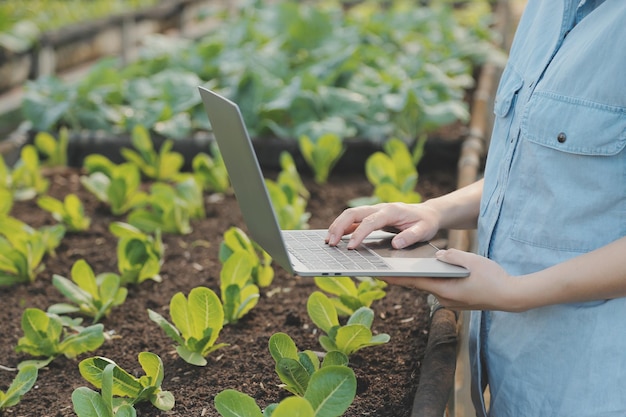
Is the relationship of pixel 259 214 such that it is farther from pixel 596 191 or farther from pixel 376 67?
pixel 376 67

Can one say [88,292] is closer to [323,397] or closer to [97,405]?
[97,405]

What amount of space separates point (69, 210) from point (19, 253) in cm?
49

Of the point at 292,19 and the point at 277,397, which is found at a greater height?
the point at 277,397

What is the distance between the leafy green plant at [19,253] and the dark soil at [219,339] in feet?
0.10

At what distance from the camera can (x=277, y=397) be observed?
6.18 feet

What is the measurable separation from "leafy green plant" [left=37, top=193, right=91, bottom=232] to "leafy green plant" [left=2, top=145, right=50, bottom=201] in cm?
39

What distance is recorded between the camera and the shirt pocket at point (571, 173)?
1.45 metres

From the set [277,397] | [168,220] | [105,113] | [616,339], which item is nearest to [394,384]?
[277,397]

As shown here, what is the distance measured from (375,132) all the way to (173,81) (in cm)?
108

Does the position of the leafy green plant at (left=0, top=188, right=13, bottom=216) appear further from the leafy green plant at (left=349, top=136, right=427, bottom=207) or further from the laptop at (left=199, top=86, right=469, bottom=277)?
the laptop at (left=199, top=86, right=469, bottom=277)

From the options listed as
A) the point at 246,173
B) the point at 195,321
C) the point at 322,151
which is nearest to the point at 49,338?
the point at 195,321

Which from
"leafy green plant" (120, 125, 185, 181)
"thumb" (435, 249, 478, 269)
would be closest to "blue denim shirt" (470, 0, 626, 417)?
"thumb" (435, 249, 478, 269)

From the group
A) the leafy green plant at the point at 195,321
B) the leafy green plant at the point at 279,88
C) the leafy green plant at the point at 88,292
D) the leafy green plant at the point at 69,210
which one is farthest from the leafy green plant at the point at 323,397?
the leafy green plant at the point at 279,88

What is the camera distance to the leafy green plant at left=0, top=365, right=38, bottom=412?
1.83 m
